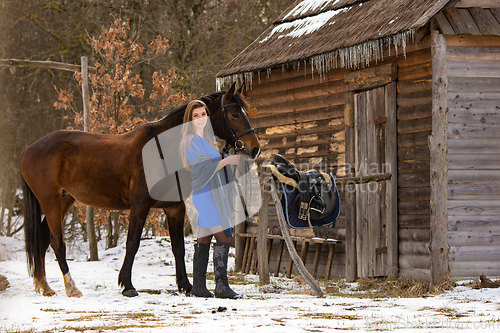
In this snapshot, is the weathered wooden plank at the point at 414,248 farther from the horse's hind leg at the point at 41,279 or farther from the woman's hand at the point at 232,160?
the horse's hind leg at the point at 41,279

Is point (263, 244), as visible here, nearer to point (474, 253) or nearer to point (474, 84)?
point (474, 253)

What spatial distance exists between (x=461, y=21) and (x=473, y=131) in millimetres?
1493

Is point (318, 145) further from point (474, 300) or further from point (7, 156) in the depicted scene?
point (7, 156)

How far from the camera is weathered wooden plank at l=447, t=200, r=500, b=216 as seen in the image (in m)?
7.23

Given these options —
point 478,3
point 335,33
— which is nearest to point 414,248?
point 478,3

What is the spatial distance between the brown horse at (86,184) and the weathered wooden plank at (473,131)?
3.33 m

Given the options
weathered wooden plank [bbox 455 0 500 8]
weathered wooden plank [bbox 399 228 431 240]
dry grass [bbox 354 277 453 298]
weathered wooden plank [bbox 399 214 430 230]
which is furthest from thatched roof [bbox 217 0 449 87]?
dry grass [bbox 354 277 453 298]

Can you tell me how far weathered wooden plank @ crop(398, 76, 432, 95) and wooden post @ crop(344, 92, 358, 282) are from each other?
97 centimetres

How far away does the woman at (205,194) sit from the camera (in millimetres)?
5594

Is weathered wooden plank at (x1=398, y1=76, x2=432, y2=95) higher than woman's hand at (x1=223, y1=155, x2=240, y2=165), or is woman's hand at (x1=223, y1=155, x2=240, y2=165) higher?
weathered wooden plank at (x1=398, y1=76, x2=432, y2=95)

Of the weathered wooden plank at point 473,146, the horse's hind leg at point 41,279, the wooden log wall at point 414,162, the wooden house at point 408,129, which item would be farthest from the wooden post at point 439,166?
the horse's hind leg at point 41,279

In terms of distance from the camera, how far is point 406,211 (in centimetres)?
780

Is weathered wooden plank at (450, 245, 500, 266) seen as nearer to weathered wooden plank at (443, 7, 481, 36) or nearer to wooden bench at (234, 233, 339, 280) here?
wooden bench at (234, 233, 339, 280)

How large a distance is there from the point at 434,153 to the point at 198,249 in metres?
3.42
